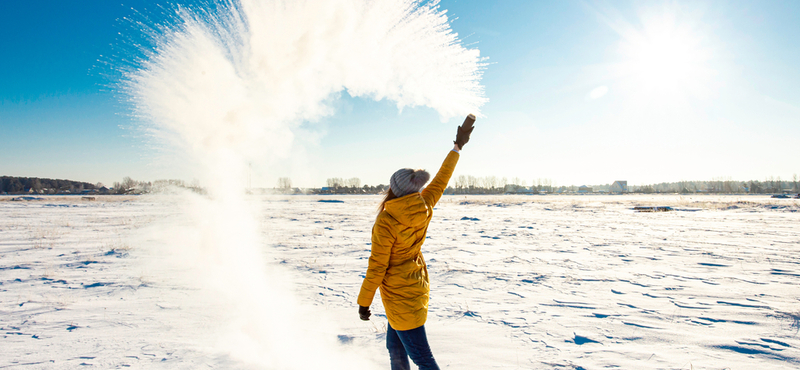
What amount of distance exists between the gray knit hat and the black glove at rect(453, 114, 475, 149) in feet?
2.14

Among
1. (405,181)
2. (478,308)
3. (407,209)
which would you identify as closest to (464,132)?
(405,181)

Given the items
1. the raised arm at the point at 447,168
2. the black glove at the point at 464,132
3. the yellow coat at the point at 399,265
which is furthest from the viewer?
the black glove at the point at 464,132

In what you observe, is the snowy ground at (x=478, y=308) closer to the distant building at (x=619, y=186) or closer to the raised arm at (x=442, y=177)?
the raised arm at (x=442, y=177)

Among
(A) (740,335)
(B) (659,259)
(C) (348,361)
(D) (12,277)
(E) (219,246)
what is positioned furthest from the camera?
(B) (659,259)

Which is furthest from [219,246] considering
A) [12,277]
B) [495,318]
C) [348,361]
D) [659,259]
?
[659,259]

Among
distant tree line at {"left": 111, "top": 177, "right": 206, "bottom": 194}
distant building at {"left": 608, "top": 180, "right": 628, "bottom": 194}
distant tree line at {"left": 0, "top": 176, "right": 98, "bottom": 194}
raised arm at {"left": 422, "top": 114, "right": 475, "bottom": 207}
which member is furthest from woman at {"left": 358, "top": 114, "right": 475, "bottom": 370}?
distant building at {"left": 608, "top": 180, "right": 628, "bottom": 194}

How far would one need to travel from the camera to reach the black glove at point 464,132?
108 inches

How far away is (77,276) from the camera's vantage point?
599cm

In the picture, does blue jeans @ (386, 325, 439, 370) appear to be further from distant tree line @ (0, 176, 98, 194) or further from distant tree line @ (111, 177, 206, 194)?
distant tree line @ (0, 176, 98, 194)

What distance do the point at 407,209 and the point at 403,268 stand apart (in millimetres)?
413

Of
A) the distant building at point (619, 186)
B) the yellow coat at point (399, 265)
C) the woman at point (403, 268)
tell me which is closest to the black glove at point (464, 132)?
the woman at point (403, 268)

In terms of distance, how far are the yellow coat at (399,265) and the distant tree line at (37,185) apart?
121888 millimetres

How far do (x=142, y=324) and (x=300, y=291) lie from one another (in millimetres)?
2089

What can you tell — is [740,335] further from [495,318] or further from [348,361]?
[348,361]
